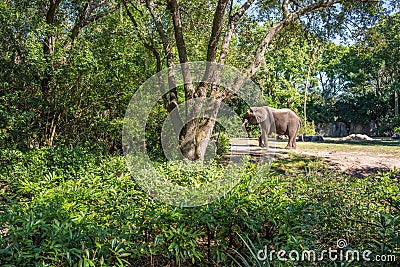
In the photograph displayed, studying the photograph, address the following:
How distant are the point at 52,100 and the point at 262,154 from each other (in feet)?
16.5

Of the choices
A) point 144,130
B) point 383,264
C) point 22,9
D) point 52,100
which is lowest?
point 383,264

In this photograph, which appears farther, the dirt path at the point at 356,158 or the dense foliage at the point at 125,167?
the dirt path at the point at 356,158

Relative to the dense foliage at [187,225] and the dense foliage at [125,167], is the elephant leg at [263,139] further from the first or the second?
the dense foliage at [187,225]

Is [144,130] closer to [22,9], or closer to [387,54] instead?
[22,9]

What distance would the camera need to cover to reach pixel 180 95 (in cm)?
847

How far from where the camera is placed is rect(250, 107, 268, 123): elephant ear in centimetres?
917

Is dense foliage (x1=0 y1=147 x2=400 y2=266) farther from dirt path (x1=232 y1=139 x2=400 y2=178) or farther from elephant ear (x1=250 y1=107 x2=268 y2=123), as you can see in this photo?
elephant ear (x1=250 y1=107 x2=268 y2=123)

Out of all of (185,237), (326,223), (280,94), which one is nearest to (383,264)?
(326,223)

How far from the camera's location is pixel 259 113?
30.7 feet

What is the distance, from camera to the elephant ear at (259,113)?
9170 mm

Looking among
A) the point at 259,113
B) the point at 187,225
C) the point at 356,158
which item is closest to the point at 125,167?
the point at 187,225

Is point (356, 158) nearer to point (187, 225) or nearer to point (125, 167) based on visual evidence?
point (125, 167)

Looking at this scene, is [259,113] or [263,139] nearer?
[259,113]

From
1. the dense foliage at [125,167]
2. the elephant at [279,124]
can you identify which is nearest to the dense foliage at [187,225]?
the dense foliage at [125,167]
